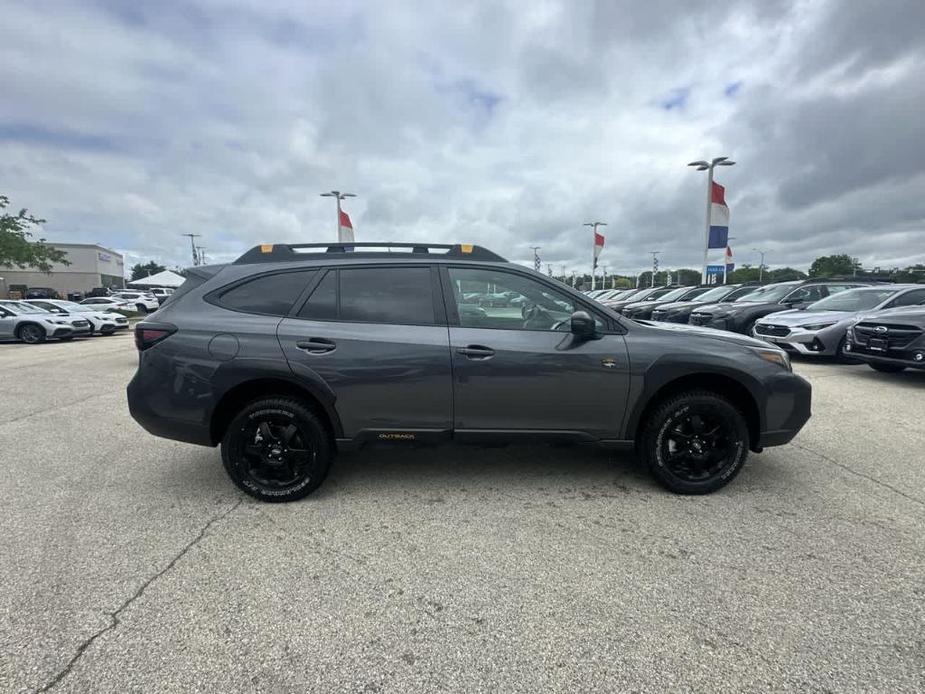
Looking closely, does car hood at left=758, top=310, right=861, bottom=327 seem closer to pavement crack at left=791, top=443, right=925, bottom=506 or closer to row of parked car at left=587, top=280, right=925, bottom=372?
row of parked car at left=587, top=280, right=925, bottom=372

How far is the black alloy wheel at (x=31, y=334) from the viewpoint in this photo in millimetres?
14383

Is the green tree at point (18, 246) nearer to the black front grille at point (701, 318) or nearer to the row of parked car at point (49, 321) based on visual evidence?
the row of parked car at point (49, 321)

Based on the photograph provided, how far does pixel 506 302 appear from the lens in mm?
3348

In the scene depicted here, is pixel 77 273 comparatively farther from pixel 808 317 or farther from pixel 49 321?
pixel 808 317

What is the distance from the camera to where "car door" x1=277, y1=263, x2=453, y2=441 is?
3102mm

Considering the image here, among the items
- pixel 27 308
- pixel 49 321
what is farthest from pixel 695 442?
pixel 27 308

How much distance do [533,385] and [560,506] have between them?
2.73ft

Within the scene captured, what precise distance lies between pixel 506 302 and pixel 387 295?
0.85 m

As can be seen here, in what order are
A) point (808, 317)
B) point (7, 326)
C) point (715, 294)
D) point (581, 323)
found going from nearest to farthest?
point (581, 323)
point (808, 317)
point (7, 326)
point (715, 294)

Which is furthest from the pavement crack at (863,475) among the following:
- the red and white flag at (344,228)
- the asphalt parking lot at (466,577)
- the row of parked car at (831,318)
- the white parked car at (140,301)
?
the white parked car at (140,301)

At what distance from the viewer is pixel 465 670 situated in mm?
1822

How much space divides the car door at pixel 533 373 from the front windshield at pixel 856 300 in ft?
28.7

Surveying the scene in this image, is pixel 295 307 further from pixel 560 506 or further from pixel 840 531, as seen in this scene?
pixel 840 531

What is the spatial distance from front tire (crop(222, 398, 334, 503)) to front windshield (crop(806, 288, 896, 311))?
1042 centimetres
